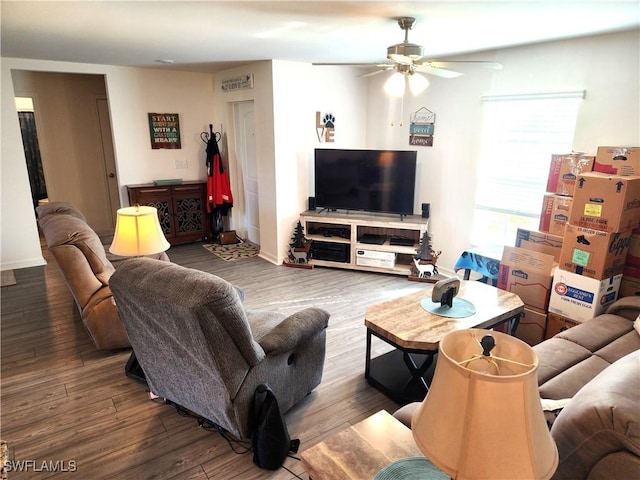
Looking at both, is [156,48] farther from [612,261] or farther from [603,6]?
[612,261]

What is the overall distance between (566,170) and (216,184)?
4.44 metres

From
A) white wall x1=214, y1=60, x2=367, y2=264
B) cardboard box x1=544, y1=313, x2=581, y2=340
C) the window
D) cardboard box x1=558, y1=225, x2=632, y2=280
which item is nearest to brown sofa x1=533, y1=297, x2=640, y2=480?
cardboard box x1=558, y1=225, x2=632, y2=280

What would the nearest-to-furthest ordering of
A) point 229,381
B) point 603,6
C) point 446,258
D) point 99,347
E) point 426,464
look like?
point 426,464 → point 229,381 → point 603,6 → point 99,347 → point 446,258

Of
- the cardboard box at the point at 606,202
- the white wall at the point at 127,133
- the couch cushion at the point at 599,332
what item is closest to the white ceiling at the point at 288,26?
the white wall at the point at 127,133

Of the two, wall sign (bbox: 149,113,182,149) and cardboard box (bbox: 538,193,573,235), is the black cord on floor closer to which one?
cardboard box (bbox: 538,193,573,235)

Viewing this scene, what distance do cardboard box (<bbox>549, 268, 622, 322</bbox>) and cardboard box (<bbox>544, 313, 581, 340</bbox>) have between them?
0.09 feet

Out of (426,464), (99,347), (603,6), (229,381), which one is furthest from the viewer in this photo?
(99,347)

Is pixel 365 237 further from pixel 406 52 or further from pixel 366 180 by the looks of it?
pixel 406 52

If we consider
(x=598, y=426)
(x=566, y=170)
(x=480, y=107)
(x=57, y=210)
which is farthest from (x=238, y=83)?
(x=598, y=426)

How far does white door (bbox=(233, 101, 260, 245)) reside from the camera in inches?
218

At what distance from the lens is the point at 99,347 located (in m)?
3.02

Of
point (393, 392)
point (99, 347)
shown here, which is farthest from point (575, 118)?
point (99, 347)

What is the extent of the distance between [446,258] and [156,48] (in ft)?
12.6

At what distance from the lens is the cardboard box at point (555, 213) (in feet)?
10.1
